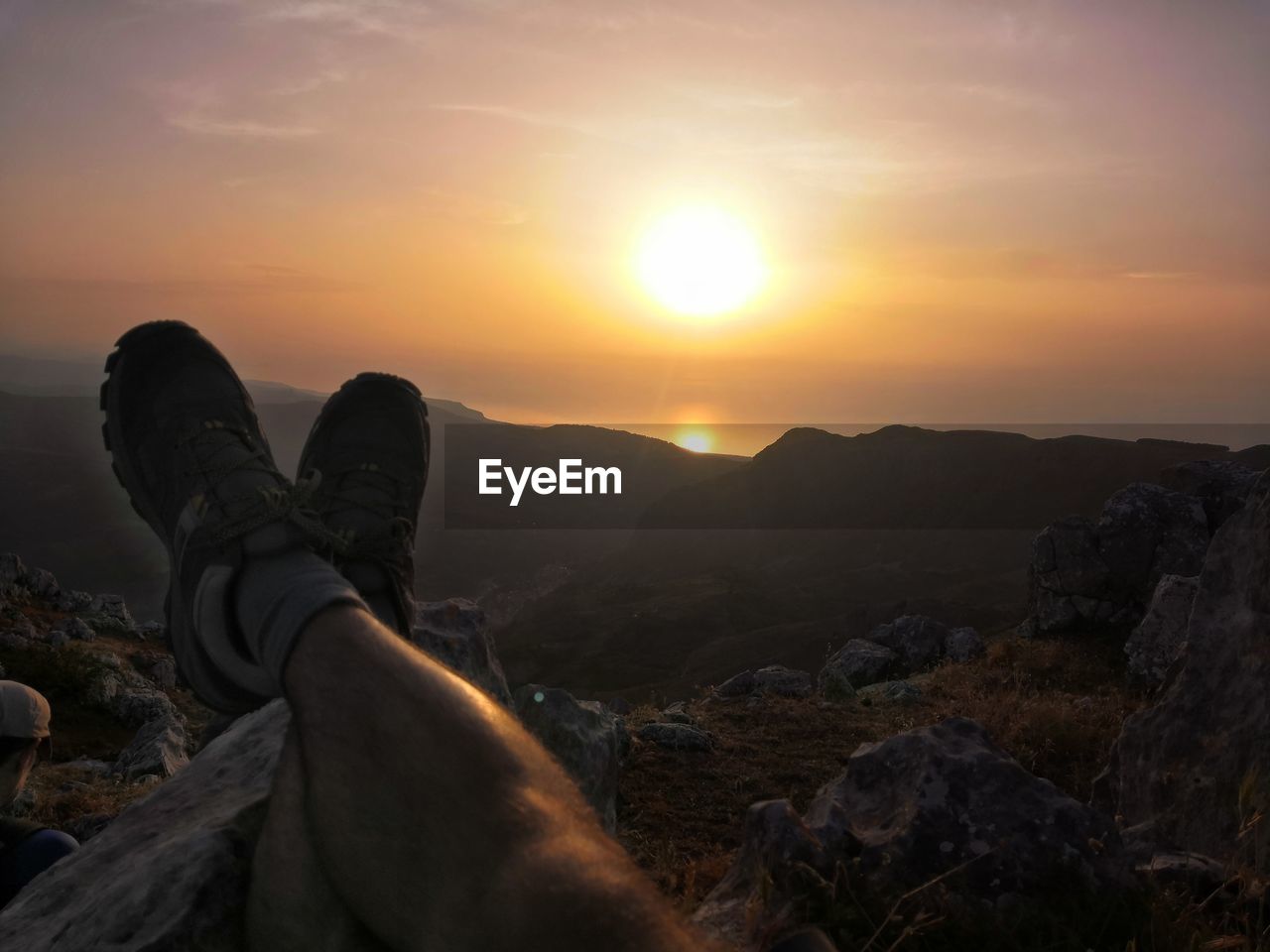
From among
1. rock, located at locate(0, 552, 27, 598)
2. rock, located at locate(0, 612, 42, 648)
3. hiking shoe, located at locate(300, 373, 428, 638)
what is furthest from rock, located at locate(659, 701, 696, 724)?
rock, located at locate(0, 552, 27, 598)

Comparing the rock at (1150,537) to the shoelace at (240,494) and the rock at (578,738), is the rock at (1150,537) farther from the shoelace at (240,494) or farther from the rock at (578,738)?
the shoelace at (240,494)


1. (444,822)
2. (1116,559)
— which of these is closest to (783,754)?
(444,822)

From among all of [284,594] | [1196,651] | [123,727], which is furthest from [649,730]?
[123,727]

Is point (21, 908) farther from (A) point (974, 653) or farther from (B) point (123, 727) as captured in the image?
(A) point (974, 653)

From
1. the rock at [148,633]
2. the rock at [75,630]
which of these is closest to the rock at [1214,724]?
the rock at [75,630]

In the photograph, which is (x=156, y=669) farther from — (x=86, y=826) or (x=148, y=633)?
(x=86, y=826)

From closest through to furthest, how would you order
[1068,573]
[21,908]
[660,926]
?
1. [660,926]
2. [21,908]
3. [1068,573]
